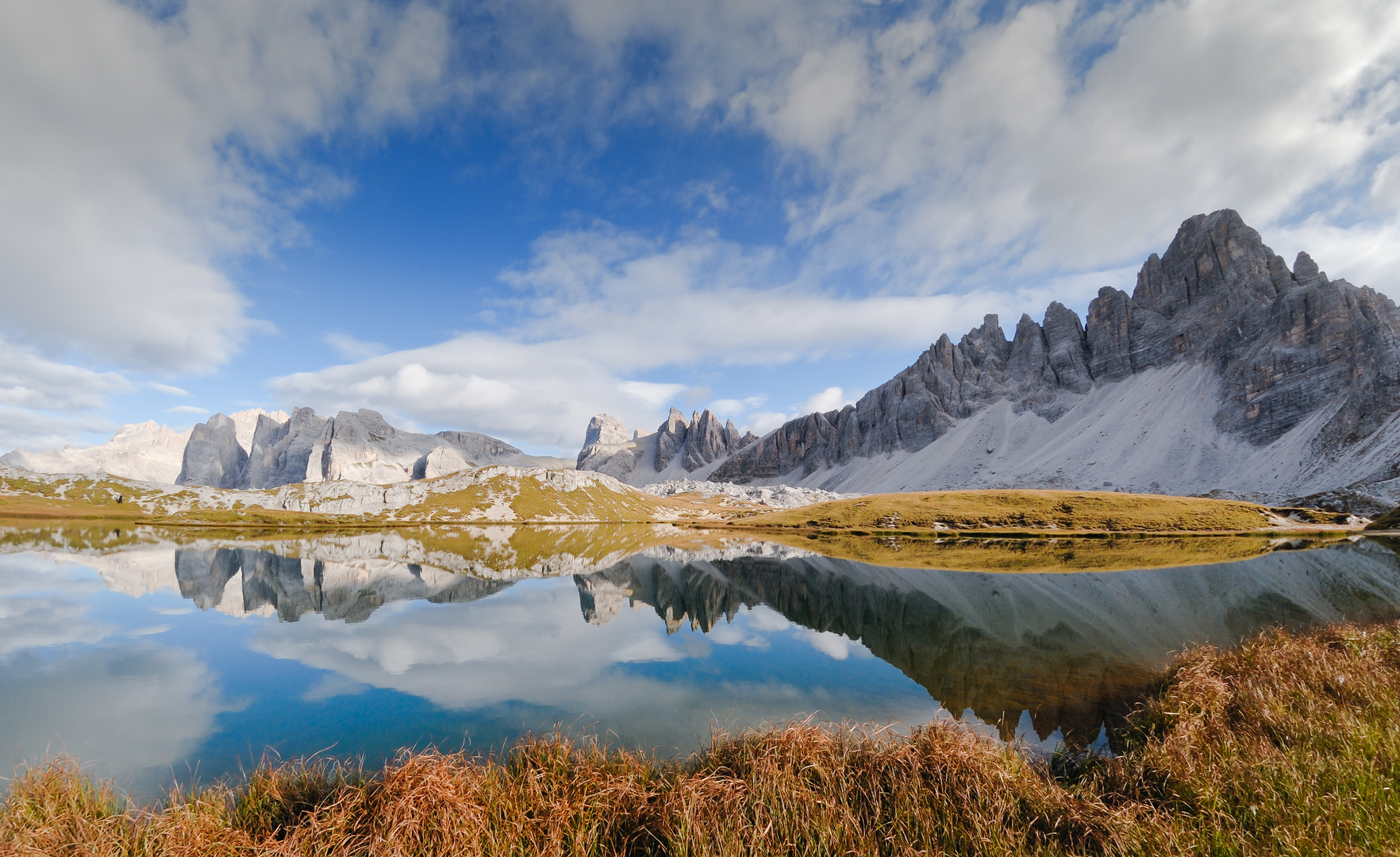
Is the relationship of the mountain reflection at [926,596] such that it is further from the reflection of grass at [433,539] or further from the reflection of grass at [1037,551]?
the reflection of grass at [1037,551]

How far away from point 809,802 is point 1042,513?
378 ft

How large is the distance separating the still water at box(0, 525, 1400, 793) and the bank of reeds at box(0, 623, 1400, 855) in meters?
1.97

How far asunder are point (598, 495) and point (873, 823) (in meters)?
143

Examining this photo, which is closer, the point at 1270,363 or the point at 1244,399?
the point at 1270,363

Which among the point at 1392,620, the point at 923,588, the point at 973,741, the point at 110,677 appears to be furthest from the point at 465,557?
the point at 1392,620

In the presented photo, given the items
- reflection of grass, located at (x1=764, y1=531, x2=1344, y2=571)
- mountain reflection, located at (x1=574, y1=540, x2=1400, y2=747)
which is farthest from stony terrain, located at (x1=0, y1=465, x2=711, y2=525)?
mountain reflection, located at (x1=574, y1=540, x2=1400, y2=747)

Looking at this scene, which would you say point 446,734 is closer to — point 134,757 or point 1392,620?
point 134,757

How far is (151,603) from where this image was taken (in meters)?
35.3

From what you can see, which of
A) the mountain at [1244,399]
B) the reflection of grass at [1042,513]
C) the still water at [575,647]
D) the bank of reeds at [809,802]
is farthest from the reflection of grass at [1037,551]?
the mountain at [1244,399]

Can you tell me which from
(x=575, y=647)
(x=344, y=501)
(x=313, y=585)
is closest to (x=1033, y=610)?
(x=575, y=647)

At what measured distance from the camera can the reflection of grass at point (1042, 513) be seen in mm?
94250

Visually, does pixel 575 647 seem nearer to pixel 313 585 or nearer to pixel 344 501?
pixel 313 585

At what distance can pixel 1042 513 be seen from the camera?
338 feet

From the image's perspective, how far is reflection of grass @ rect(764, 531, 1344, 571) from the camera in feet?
181
